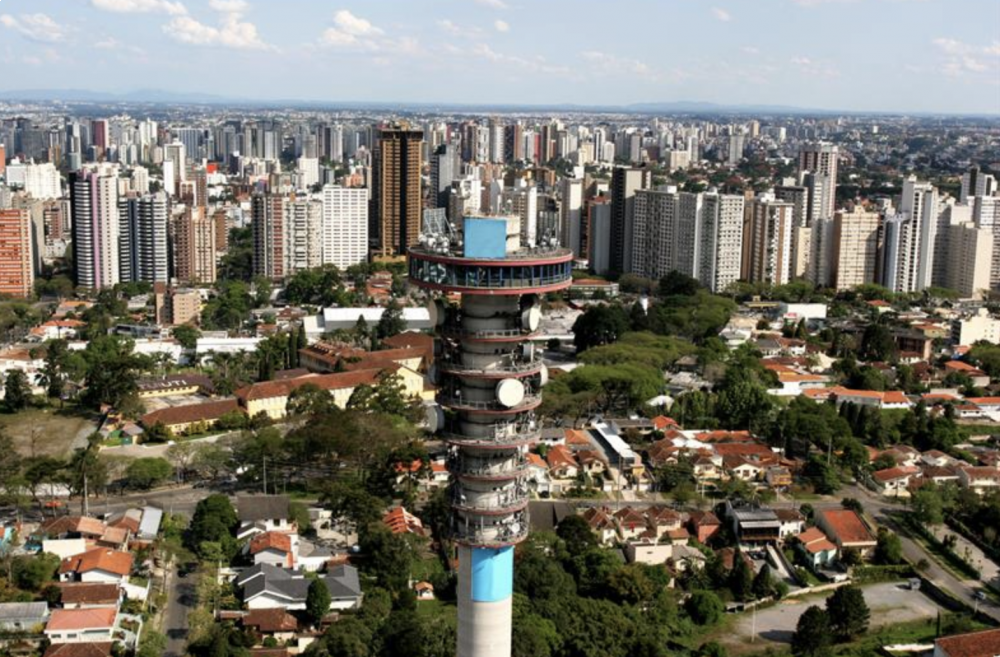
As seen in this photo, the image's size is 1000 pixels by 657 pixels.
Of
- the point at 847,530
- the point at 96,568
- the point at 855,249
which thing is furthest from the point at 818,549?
the point at 855,249

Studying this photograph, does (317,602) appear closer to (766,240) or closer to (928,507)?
(928,507)

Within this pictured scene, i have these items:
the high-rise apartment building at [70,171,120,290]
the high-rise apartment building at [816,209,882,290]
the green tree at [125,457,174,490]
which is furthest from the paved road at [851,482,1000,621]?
the high-rise apartment building at [70,171,120,290]

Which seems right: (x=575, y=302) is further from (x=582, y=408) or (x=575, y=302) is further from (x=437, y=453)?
(x=437, y=453)

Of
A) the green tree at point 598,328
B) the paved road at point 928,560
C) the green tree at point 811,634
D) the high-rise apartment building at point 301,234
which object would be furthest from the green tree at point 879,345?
the high-rise apartment building at point 301,234

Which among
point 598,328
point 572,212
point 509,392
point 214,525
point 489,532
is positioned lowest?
point 214,525

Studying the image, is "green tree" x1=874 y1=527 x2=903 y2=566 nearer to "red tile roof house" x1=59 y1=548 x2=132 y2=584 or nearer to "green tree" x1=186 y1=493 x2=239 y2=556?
"green tree" x1=186 y1=493 x2=239 y2=556

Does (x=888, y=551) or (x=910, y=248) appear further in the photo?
(x=910, y=248)

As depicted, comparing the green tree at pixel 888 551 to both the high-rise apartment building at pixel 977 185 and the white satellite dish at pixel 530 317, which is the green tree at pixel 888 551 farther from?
the high-rise apartment building at pixel 977 185
